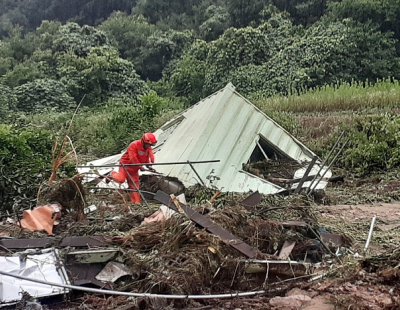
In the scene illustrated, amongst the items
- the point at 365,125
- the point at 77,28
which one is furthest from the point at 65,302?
the point at 77,28

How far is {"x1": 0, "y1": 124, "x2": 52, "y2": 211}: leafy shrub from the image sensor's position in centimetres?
672

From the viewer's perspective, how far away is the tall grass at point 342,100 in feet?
42.5

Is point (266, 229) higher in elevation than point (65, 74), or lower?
higher

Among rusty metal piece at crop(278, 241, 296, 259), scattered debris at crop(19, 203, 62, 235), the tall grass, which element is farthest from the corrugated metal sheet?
the tall grass

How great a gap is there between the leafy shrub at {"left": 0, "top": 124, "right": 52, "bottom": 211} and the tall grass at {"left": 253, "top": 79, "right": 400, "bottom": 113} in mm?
7286

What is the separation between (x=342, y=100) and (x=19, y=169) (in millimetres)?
9573

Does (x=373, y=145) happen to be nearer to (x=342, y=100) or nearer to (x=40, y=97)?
(x=342, y=100)

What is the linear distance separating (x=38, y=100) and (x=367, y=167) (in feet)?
51.6

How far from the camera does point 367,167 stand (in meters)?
9.61

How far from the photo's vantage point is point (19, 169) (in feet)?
22.8

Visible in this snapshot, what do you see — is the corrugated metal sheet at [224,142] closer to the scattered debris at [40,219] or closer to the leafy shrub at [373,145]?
the leafy shrub at [373,145]

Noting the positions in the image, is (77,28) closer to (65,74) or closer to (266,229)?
(65,74)

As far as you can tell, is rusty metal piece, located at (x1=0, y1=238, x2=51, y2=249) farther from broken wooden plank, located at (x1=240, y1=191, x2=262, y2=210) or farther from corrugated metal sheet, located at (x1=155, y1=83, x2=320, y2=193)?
corrugated metal sheet, located at (x1=155, y1=83, x2=320, y2=193)

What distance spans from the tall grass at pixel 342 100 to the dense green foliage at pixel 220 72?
29mm
